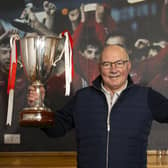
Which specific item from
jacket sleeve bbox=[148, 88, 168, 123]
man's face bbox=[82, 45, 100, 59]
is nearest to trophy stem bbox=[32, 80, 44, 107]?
jacket sleeve bbox=[148, 88, 168, 123]

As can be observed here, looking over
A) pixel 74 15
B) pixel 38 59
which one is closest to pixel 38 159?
pixel 38 59

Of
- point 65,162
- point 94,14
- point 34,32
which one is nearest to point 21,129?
point 65,162

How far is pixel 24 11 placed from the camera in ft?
10.7

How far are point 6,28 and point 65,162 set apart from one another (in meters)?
1.13

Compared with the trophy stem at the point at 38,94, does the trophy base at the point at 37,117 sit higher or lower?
lower

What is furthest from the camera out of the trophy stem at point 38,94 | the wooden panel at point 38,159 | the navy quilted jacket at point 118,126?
the wooden panel at point 38,159

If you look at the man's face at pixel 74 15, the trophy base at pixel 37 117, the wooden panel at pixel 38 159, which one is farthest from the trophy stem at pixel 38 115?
the man's face at pixel 74 15

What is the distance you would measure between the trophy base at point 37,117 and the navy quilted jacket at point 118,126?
10cm

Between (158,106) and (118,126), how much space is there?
262 millimetres

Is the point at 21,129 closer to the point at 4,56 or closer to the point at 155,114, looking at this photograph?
the point at 4,56

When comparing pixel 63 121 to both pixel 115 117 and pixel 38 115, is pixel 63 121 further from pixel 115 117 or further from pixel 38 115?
pixel 115 117

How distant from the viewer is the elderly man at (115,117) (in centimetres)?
Result: 232

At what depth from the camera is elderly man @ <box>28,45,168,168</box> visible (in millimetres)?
2318

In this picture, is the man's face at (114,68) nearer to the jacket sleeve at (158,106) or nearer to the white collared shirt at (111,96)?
the white collared shirt at (111,96)
